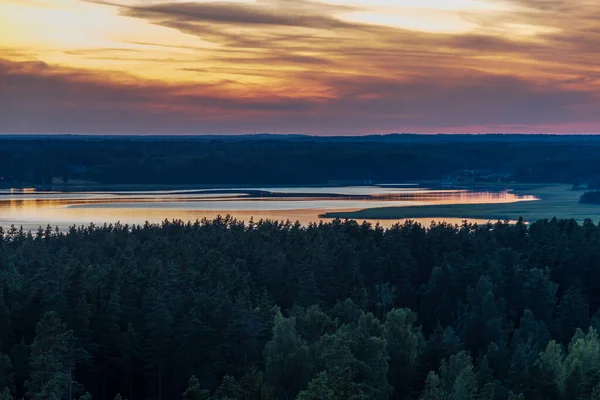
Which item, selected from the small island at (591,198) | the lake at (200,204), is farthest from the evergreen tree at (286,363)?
the small island at (591,198)

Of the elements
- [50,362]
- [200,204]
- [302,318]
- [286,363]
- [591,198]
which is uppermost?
[591,198]

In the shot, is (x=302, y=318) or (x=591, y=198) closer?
(x=302, y=318)

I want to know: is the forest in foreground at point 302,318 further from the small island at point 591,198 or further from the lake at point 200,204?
the small island at point 591,198

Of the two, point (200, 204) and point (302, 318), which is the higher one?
point (302, 318)

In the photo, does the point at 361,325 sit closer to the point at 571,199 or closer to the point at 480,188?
the point at 571,199

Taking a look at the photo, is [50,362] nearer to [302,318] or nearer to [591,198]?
[302,318]

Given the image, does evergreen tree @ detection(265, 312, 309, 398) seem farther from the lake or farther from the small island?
the small island

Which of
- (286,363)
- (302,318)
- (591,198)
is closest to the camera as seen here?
(286,363)

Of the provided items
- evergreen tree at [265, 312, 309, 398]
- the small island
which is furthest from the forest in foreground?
the small island

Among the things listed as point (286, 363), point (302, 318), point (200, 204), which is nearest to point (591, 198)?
point (200, 204)
